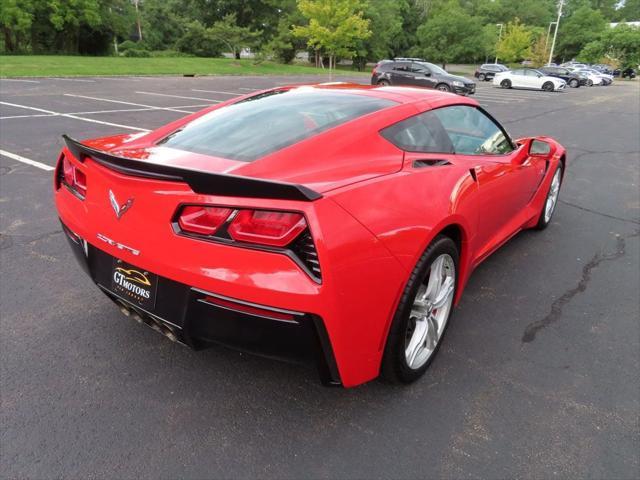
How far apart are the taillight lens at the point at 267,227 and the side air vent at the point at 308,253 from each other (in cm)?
3

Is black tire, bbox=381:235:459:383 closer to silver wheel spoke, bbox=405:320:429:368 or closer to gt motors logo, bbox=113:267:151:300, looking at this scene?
A: silver wheel spoke, bbox=405:320:429:368

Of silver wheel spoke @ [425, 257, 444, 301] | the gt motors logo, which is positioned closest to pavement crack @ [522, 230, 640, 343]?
silver wheel spoke @ [425, 257, 444, 301]

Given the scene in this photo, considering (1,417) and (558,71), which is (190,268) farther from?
(558,71)

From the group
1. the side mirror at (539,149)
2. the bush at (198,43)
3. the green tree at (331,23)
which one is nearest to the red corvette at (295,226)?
the side mirror at (539,149)

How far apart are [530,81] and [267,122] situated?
3243 centimetres

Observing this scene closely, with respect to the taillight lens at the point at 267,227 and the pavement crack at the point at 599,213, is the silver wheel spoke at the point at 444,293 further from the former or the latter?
the pavement crack at the point at 599,213

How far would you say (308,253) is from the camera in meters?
1.76

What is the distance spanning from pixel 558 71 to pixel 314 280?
1604 inches

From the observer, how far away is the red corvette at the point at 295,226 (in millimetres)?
1764

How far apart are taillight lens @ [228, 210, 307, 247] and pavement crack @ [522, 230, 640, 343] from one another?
1865 millimetres

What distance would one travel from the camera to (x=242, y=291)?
69.3 inches

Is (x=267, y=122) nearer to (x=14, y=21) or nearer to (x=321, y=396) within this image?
(x=321, y=396)

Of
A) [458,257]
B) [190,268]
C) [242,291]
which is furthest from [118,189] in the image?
[458,257]

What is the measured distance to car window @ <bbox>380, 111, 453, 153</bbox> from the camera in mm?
2520
